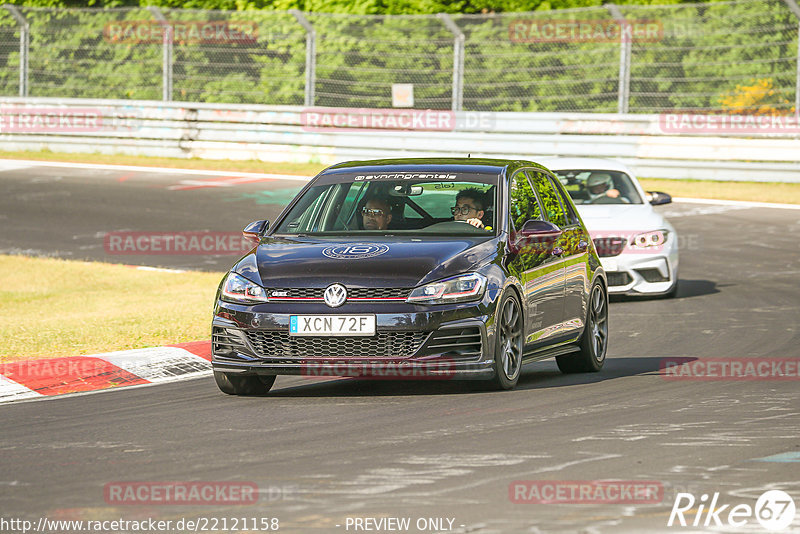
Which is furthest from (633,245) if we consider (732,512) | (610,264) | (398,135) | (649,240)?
(398,135)


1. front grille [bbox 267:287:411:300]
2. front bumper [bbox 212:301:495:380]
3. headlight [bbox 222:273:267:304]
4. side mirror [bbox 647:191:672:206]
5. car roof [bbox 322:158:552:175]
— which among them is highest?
car roof [bbox 322:158:552:175]

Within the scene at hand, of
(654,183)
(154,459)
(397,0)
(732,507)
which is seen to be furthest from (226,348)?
(397,0)

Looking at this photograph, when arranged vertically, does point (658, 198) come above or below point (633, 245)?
above

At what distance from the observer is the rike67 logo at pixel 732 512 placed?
5582mm

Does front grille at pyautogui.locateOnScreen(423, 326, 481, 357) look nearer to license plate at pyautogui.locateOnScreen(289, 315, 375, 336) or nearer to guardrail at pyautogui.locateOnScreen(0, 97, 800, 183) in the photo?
license plate at pyautogui.locateOnScreen(289, 315, 375, 336)

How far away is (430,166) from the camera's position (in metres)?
10.2

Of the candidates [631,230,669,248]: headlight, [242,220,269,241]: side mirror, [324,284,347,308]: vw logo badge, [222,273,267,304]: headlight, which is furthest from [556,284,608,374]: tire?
[631,230,669,248]: headlight

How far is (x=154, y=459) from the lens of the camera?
22.9 ft

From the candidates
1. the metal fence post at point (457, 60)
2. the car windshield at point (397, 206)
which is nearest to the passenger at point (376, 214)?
the car windshield at point (397, 206)

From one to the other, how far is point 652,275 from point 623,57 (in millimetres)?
10951

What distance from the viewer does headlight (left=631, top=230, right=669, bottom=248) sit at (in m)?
15.4

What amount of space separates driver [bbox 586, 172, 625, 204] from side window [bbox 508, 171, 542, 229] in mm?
6147

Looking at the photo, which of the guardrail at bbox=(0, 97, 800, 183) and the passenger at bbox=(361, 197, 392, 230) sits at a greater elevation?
the passenger at bbox=(361, 197, 392, 230)

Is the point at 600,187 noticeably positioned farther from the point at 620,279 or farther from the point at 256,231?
the point at 256,231
